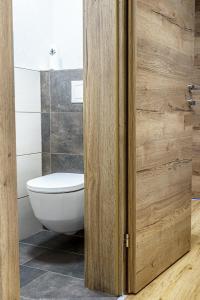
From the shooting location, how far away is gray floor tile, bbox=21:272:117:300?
1710 millimetres

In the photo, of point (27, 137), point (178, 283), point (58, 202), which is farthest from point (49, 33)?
point (178, 283)

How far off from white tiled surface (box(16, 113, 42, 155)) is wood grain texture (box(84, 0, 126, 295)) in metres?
0.90

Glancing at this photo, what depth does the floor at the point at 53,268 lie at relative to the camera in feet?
5.71

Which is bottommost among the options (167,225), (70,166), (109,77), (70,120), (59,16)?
(167,225)

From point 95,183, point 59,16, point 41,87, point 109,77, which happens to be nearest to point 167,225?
point 95,183

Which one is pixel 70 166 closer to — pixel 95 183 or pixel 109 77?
pixel 95 183

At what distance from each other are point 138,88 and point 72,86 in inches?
38.9

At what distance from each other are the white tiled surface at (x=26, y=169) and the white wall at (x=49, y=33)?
0.64 metres

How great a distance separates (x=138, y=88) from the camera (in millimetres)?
1672

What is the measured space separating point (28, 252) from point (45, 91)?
1.14 metres

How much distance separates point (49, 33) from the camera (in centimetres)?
273

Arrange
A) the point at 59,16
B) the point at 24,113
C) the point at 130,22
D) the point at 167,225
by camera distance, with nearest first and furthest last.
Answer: the point at 130,22, the point at 167,225, the point at 24,113, the point at 59,16

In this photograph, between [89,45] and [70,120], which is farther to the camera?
[70,120]

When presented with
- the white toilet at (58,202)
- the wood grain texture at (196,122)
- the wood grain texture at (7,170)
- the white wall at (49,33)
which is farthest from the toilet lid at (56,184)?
the wood grain texture at (196,122)
